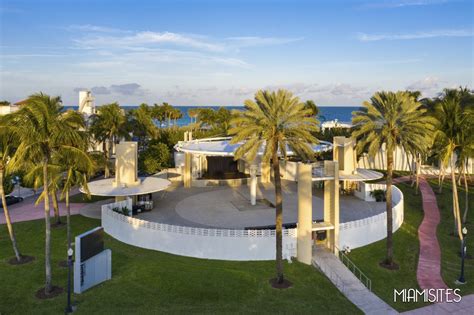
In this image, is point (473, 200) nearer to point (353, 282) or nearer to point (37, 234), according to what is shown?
point (353, 282)

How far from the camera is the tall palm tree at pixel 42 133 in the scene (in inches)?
804

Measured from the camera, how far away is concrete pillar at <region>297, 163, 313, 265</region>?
2698 cm

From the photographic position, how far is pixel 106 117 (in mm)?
52781

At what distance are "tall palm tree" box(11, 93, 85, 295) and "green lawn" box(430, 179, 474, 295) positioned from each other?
2576 centimetres

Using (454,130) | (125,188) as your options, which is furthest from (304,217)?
(125,188)

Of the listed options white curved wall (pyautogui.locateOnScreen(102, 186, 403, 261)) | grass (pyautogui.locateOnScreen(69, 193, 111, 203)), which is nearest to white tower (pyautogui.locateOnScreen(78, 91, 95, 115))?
grass (pyautogui.locateOnScreen(69, 193, 111, 203))

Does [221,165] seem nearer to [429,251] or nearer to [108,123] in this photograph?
[108,123]

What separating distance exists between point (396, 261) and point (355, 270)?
3942 mm

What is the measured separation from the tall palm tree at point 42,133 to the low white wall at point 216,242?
28.1 ft

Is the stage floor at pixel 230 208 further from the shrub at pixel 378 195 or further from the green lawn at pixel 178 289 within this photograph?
the green lawn at pixel 178 289

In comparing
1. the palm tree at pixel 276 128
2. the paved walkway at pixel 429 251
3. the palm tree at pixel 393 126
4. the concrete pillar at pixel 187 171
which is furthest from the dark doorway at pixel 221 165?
the palm tree at pixel 276 128

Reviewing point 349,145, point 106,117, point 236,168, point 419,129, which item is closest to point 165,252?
point 419,129

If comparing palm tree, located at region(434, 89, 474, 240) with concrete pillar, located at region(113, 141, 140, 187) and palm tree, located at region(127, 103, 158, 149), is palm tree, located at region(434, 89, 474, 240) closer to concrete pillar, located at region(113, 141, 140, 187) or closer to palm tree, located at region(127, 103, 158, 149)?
concrete pillar, located at region(113, 141, 140, 187)

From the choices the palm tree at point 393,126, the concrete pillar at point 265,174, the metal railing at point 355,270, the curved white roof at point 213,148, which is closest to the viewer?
the metal railing at point 355,270
